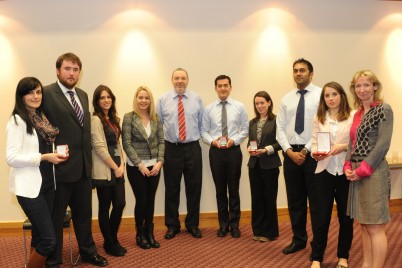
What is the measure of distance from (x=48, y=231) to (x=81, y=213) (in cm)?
77

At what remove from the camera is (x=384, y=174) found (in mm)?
3146

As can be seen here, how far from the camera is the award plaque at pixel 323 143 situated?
3443 mm

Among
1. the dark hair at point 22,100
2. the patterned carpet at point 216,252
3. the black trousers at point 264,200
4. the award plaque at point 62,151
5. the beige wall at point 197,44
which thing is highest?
the beige wall at point 197,44

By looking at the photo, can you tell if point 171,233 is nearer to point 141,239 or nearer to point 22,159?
point 141,239

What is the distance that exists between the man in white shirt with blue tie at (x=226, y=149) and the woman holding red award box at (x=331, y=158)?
4.33 ft

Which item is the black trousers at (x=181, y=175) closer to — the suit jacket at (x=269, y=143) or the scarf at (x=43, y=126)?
the suit jacket at (x=269, y=143)

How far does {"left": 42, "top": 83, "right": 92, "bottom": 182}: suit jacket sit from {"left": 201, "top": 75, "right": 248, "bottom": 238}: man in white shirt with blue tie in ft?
5.40

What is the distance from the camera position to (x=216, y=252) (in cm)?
439

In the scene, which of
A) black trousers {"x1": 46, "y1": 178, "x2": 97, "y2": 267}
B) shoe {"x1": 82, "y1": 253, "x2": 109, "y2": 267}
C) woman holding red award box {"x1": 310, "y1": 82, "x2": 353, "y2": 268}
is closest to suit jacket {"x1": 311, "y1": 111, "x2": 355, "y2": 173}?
woman holding red award box {"x1": 310, "y1": 82, "x2": 353, "y2": 268}

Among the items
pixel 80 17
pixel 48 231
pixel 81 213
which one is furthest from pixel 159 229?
pixel 80 17

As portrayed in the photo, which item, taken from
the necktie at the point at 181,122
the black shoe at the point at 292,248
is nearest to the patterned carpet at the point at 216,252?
the black shoe at the point at 292,248

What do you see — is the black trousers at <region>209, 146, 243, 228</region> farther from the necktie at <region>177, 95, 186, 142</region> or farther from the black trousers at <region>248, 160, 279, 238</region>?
the necktie at <region>177, 95, 186, 142</region>

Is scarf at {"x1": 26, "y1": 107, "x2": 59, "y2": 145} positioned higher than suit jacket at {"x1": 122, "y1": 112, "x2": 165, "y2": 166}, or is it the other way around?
scarf at {"x1": 26, "y1": 107, "x2": 59, "y2": 145}

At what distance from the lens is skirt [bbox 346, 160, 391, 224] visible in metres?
3.12
